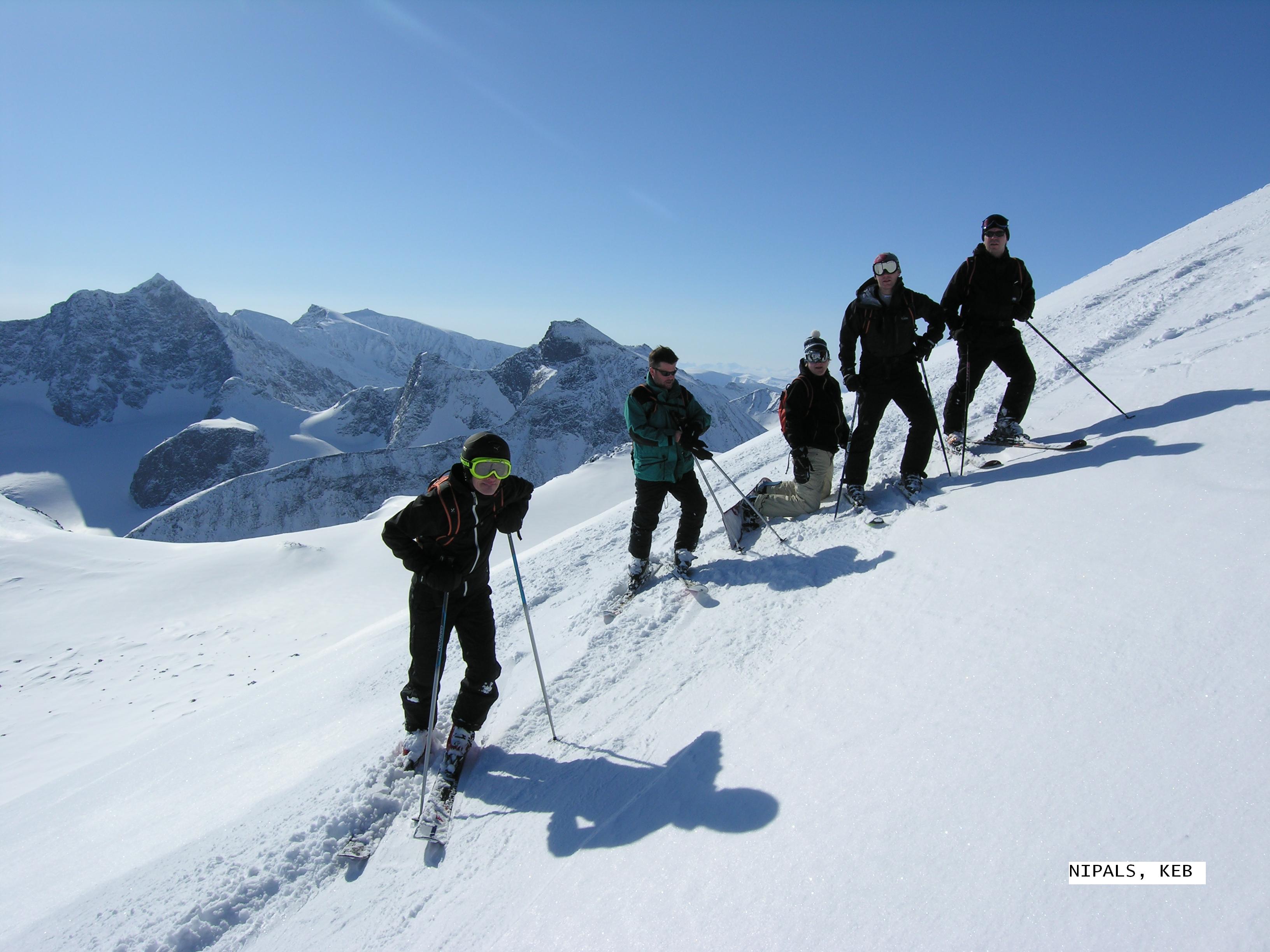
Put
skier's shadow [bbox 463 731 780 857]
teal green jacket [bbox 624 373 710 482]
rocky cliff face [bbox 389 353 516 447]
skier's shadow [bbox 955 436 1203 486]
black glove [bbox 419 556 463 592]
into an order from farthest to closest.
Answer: rocky cliff face [bbox 389 353 516 447] < teal green jacket [bbox 624 373 710 482] < skier's shadow [bbox 955 436 1203 486] < black glove [bbox 419 556 463 592] < skier's shadow [bbox 463 731 780 857]

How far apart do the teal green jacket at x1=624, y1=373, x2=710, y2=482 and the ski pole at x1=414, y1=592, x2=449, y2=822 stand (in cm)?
216

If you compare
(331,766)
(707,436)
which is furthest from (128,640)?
(707,436)

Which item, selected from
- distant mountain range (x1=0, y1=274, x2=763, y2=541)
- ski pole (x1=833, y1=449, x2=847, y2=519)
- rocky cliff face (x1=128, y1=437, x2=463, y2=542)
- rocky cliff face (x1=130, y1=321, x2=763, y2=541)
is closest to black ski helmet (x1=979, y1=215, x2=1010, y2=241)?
ski pole (x1=833, y1=449, x2=847, y2=519)

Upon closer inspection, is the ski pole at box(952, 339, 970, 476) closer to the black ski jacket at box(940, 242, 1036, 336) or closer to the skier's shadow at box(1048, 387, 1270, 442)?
the black ski jacket at box(940, 242, 1036, 336)

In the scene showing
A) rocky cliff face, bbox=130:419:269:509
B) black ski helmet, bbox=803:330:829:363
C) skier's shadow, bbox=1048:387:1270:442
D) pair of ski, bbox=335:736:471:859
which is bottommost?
pair of ski, bbox=335:736:471:859

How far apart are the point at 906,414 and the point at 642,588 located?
2.94 meters

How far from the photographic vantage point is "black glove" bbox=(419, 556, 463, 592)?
3.54m

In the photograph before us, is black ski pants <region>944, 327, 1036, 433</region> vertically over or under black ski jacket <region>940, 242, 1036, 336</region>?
under

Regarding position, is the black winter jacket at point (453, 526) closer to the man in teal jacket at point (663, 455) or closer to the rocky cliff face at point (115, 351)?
the man in teal jacket at point (663, 455)

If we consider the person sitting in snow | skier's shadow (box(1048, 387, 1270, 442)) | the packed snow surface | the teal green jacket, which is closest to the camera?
the packed snow surface

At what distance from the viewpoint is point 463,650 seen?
3945 mm

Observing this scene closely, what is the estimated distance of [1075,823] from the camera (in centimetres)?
200

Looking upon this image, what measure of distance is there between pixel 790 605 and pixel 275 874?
348 cm

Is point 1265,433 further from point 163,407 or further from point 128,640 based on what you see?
point 163,407
